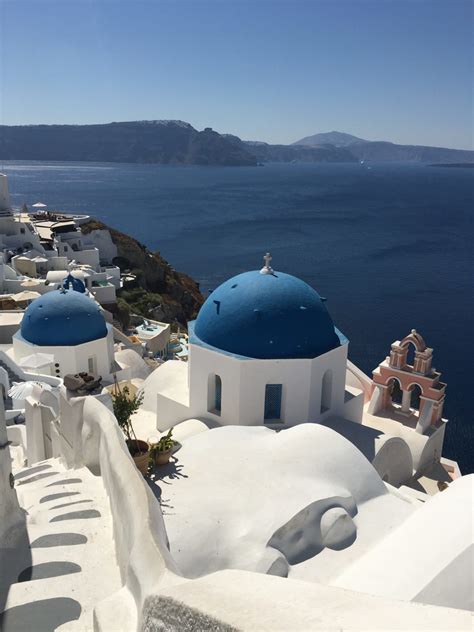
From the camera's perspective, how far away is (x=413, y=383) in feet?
52.3

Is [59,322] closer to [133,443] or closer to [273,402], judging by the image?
[273,402]

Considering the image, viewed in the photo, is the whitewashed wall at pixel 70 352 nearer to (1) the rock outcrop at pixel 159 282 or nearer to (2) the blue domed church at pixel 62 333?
(2) the blue domed church at pixel 62 333

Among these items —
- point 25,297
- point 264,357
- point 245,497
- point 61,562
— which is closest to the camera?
point 61,562

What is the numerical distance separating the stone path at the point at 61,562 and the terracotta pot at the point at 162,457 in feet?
11.8

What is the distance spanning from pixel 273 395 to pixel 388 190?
173259mm

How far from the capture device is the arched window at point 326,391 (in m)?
13.9

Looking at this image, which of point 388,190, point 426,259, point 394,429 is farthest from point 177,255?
point 388,190

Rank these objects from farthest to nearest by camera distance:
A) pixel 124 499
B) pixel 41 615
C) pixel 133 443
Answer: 1. pixel 133 443
2. pixel 124 499
3. pixel 41 615

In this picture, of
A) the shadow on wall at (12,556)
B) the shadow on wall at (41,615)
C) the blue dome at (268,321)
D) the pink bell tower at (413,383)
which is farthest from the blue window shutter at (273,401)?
the shadow on wall at (41,615)

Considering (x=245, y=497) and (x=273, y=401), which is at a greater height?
(x=245, y=497)

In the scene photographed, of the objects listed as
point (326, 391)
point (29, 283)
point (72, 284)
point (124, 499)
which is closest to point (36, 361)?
point (326, 391)

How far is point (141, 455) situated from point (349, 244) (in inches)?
2892

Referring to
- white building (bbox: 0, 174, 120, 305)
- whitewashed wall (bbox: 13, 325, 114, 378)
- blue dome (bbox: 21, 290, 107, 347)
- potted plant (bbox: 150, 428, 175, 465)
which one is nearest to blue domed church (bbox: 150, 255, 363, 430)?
potted plant (bbox: 150, 428, 175, 465)

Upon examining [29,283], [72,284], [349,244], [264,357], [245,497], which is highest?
[264,357]
